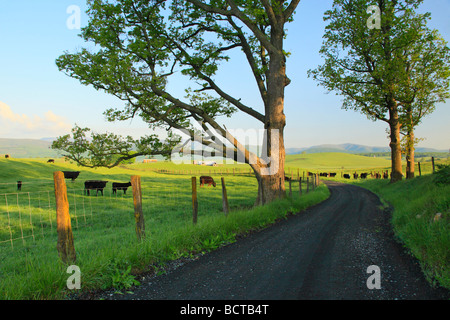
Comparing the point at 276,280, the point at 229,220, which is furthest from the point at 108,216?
the point at 276,280

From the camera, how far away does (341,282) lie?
477cm

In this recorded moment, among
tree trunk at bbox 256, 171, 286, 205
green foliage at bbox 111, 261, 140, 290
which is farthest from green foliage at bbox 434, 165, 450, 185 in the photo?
green foliage at bbox 111, 261, 140, 290

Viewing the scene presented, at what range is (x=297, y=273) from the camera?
5.25 metres

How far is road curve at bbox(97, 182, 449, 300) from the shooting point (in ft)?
14.3

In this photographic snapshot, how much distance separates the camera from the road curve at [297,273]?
14.3ft

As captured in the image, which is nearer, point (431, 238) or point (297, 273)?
point (297, 273)

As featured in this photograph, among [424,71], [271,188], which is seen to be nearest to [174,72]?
[271,188]

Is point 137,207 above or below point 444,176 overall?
below

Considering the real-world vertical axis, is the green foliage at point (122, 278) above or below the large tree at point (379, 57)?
below

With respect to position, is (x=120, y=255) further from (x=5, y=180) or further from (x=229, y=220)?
(x=5, y=180)

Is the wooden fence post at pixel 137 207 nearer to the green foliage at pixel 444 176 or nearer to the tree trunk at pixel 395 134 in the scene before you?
the green foliage at pixel 444 176
